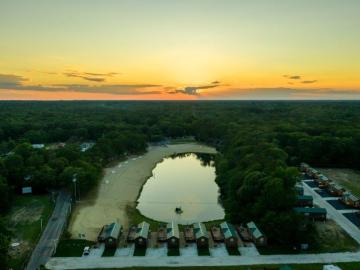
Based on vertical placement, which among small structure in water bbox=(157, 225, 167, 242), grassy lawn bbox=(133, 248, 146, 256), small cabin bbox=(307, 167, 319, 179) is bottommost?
small cabin bbox=(307, 167, 319, 179)

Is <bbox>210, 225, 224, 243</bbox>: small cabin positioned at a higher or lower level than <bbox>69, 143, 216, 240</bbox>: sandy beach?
higher

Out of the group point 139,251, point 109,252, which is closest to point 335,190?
point 139,251

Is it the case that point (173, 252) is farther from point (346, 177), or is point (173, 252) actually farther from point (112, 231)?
point (346, 177)

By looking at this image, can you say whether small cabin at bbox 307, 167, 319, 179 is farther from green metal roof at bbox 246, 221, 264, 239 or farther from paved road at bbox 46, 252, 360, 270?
paved road at bbox 46, 252, 360, 270

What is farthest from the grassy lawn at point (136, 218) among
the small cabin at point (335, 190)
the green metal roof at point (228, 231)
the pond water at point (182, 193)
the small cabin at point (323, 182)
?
the small cabin at point (323, 182)

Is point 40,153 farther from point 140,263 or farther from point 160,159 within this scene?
point 140,263

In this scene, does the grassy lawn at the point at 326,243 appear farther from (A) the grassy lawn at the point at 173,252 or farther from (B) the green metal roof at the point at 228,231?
(A) the grassy lawn at the point at 173,252

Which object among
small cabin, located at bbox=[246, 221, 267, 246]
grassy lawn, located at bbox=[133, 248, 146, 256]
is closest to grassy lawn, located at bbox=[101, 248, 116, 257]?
grassy lawn, located at bbox=[133, 248, 146, 256]

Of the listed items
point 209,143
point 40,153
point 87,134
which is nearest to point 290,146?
point 209,143
